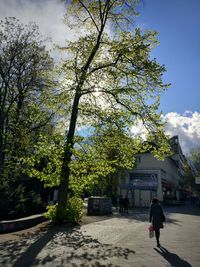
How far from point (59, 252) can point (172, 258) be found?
140 inches

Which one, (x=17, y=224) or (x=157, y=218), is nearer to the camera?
(x=157, y=218)

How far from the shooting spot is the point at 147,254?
10.9 m

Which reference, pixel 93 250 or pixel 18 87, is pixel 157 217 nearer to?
pixel 93 250

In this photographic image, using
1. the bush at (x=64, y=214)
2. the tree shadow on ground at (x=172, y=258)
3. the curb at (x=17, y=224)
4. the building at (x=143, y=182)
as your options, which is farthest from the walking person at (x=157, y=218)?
the building at (x=143, y=182)

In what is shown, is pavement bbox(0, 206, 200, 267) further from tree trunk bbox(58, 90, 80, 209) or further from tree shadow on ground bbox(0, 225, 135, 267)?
tree trunk bbox(58, 90, 80, 209)

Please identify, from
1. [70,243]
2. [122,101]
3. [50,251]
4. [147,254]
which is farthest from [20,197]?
[147,254]

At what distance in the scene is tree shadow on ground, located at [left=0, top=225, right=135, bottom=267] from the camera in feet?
31.4

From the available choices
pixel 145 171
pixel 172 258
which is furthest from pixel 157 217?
pixel 145 171

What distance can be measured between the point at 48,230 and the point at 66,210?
2.69 m

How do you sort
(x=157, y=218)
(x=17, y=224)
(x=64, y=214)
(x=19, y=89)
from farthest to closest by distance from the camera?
(x=19, y=89) → (x=64, y=214) → (x=17, y=224) → (x=157, y=218)

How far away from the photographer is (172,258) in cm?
1032

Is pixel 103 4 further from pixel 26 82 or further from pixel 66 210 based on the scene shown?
pixel 66 210

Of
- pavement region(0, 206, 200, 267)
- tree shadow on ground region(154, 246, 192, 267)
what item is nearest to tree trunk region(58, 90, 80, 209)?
pavement region(0, 206, 200, 267)

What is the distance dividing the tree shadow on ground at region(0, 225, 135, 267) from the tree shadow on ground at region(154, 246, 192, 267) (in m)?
1.04
